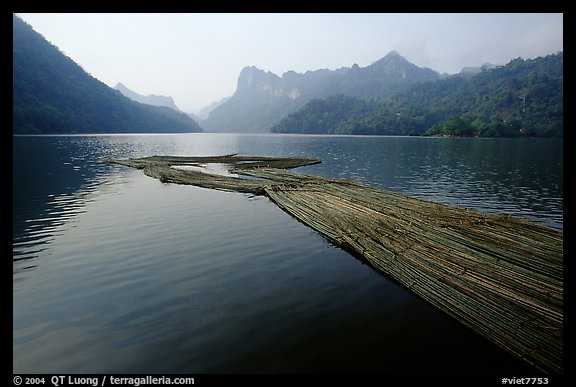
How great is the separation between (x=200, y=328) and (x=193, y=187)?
22.1m

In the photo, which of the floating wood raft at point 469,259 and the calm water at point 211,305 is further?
the floating wood raft at point 469,259

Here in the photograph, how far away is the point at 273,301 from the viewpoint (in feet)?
29.8

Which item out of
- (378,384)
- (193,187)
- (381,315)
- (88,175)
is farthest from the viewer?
(88,175)

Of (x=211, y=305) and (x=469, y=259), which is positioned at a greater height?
(x=469, y=259)

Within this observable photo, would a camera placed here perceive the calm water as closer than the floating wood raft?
Yes

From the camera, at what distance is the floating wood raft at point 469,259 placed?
22.5ft

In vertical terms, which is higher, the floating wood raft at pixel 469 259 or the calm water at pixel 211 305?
the floating wood raft at pixel 469 259

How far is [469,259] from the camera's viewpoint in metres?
9.83

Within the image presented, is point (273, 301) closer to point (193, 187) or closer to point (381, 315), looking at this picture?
point (381, 315)

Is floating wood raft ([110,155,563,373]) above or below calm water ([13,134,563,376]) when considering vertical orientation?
above

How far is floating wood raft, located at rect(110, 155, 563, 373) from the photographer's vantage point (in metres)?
6.86

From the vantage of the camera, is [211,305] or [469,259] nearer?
[211,305]
